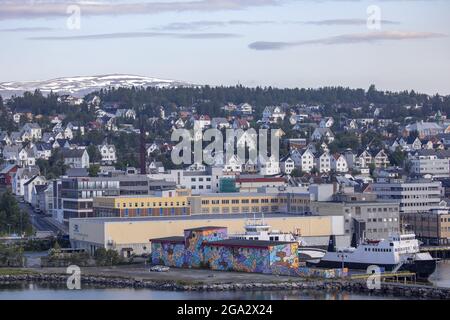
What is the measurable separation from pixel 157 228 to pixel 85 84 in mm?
58838

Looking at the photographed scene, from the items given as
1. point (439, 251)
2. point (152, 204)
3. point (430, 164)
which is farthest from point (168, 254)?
point (430, 164)

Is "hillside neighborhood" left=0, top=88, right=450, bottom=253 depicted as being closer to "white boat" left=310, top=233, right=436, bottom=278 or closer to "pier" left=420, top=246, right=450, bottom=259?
"pier" left=420, top=246, right=450, bottom=259

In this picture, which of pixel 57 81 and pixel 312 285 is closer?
pixel 312 285

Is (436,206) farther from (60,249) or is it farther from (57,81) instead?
(57,81)

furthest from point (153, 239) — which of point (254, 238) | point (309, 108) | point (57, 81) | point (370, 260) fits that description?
point (57, 81)

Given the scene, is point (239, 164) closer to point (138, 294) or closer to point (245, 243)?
point (245, 243)

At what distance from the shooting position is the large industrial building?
89.6 ft

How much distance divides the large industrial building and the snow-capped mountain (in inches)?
2068

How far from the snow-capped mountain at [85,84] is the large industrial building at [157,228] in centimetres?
5252

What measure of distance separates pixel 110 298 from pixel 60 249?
21.9ft

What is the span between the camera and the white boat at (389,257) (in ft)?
79.5

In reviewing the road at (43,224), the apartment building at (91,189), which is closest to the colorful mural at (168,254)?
the road at (43,224)
